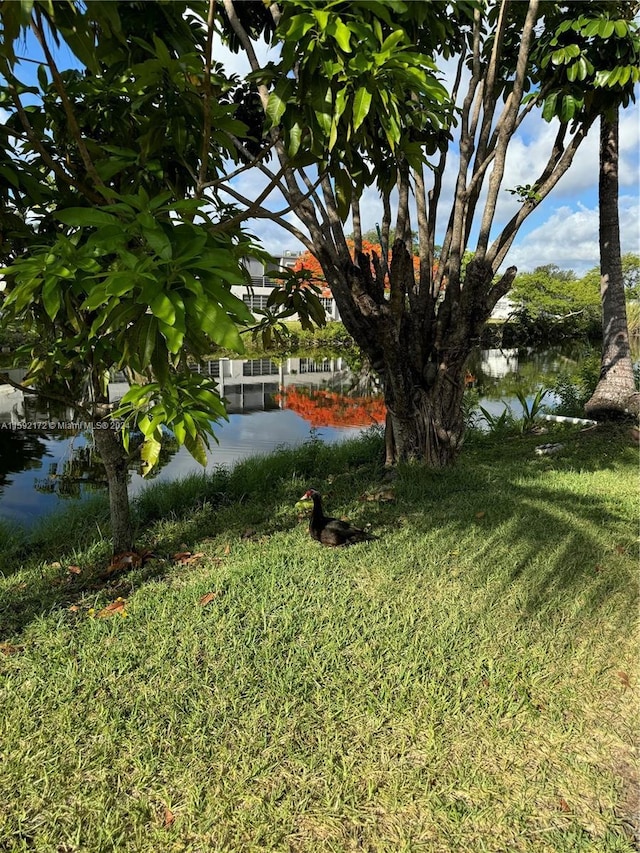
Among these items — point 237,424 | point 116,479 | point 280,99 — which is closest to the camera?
point 280,99

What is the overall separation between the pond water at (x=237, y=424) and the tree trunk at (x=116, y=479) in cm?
75

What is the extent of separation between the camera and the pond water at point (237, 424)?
643 centimetres

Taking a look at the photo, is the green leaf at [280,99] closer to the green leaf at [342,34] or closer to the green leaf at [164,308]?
the green leaf at [342,34]

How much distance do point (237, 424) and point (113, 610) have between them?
723 cm

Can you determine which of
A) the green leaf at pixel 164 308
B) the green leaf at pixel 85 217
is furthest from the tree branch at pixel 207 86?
the green leaf at pixel 164 308

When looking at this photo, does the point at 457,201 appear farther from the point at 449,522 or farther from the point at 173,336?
the point at 173,336

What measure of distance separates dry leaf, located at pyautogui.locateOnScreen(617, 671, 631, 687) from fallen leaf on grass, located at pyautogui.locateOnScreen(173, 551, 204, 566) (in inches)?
95.4

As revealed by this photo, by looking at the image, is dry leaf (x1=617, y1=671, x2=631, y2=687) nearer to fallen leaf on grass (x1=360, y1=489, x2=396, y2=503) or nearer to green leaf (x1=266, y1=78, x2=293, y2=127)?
fallen leaf on grass (x1=360, y1=489, x2=396, y2=503)

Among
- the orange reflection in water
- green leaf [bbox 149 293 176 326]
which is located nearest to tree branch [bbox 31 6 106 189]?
green leaf [bbox 149 293 176 326]

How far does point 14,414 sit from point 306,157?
9873mm

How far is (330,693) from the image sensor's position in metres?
2.23

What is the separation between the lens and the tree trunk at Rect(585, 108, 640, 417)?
6.82 meters

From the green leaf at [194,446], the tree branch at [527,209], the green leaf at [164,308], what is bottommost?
the green leaf at [194,446]


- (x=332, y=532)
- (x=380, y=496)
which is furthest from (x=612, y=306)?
(x=332, y=532)
